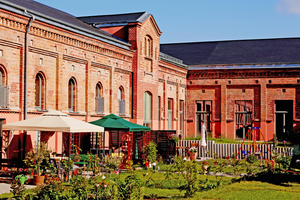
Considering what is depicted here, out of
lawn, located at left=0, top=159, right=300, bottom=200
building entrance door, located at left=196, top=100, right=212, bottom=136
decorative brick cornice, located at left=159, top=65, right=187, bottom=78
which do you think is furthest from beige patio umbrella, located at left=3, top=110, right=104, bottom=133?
building entrance door, located at left=196, top=100, right=212, bottom=136

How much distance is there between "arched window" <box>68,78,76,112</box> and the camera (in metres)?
23.4

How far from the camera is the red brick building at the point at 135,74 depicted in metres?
19.6

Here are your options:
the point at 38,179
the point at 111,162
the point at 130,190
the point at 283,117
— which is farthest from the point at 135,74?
the point at 130,190

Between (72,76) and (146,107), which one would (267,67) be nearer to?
(146,107)

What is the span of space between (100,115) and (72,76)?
3314 millimetres

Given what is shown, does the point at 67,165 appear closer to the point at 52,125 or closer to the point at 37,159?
the point at 37,159

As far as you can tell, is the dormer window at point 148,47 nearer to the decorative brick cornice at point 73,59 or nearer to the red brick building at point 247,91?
the decorative brick cornice at point 73,59

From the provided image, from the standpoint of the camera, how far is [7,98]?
736 inches

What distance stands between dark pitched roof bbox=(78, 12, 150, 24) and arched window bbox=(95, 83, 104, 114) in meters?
5.65

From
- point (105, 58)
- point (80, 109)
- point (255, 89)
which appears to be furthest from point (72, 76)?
point (255, 89)

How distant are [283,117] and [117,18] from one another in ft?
53.2

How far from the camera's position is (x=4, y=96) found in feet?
61.0

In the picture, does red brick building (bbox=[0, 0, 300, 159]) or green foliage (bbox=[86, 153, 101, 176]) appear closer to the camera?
green foliage (bbox=[86, 153, 101, 176])

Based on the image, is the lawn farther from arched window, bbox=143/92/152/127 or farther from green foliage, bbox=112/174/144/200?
arched window, bbox=143/92/152/127
